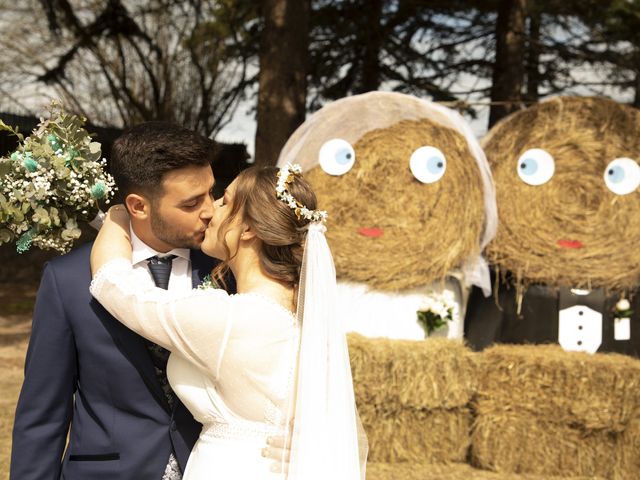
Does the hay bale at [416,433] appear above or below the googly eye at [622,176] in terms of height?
below

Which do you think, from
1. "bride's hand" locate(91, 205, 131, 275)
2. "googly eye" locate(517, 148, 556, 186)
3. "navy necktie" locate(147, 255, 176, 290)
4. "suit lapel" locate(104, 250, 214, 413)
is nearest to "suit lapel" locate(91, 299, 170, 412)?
"suit lapel" locate(104, 250, 214, 413)

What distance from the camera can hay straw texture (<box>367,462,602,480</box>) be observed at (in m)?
4.57

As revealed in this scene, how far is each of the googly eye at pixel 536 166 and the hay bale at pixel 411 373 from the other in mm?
1465

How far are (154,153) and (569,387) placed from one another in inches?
134

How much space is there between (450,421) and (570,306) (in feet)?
3.50

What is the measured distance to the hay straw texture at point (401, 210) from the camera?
4.98 m

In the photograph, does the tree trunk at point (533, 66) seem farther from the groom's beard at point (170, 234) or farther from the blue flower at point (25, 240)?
the blue flower at point (25, 240)

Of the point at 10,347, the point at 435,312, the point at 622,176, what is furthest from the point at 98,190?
the point at 10,347

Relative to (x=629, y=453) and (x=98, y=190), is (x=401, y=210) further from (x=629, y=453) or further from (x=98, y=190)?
(x=98, y=190)

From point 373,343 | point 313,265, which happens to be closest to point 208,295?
point 313,265

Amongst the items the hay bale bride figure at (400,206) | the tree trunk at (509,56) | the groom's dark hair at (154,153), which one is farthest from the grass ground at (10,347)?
the tree trunk at (509,56)

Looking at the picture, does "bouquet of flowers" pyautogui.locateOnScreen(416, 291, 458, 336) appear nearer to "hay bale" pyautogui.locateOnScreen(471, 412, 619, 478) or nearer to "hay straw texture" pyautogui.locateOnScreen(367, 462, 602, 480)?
"hay bale" pyautogui.locateOnScreen(471, 412, 619, 478)

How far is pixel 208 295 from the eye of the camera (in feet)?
6.20

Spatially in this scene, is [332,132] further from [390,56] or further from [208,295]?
[390,56]
